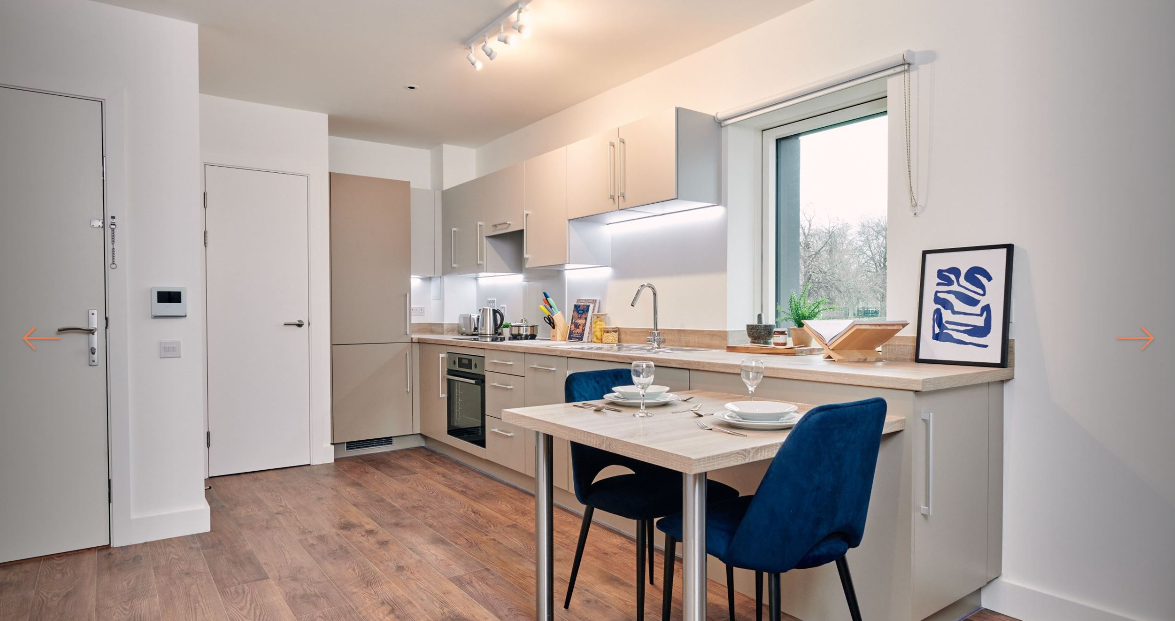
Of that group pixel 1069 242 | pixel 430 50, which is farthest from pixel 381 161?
pixel 1069 242

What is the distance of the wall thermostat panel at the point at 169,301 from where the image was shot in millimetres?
3162

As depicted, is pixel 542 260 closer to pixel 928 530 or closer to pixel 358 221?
pixel 358 221

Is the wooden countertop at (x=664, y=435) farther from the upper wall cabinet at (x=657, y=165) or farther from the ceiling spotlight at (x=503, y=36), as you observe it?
the ceiling spotlight at (x=503, y=36)

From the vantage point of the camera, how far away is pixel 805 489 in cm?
153

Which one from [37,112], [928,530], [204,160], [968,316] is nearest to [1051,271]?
[968,316]

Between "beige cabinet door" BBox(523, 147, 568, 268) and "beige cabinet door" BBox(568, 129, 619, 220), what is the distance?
0.09 metres

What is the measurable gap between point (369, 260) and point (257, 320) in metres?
0.89

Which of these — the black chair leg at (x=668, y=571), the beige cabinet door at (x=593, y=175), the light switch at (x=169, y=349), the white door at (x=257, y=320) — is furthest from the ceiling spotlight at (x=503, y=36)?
the black chair leg at (x=668, y=571)

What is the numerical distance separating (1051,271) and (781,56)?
1.53m

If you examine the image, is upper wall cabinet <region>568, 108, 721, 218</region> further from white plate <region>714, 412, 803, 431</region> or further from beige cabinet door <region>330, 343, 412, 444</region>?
beige cabinet door <region>330, 343, 412, 444</region>

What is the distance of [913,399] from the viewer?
1979 millimetres

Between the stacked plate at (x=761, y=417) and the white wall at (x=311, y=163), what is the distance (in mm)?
3554

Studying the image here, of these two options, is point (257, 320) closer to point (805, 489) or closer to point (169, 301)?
point (169, 301)

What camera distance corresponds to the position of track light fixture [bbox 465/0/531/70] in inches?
120
